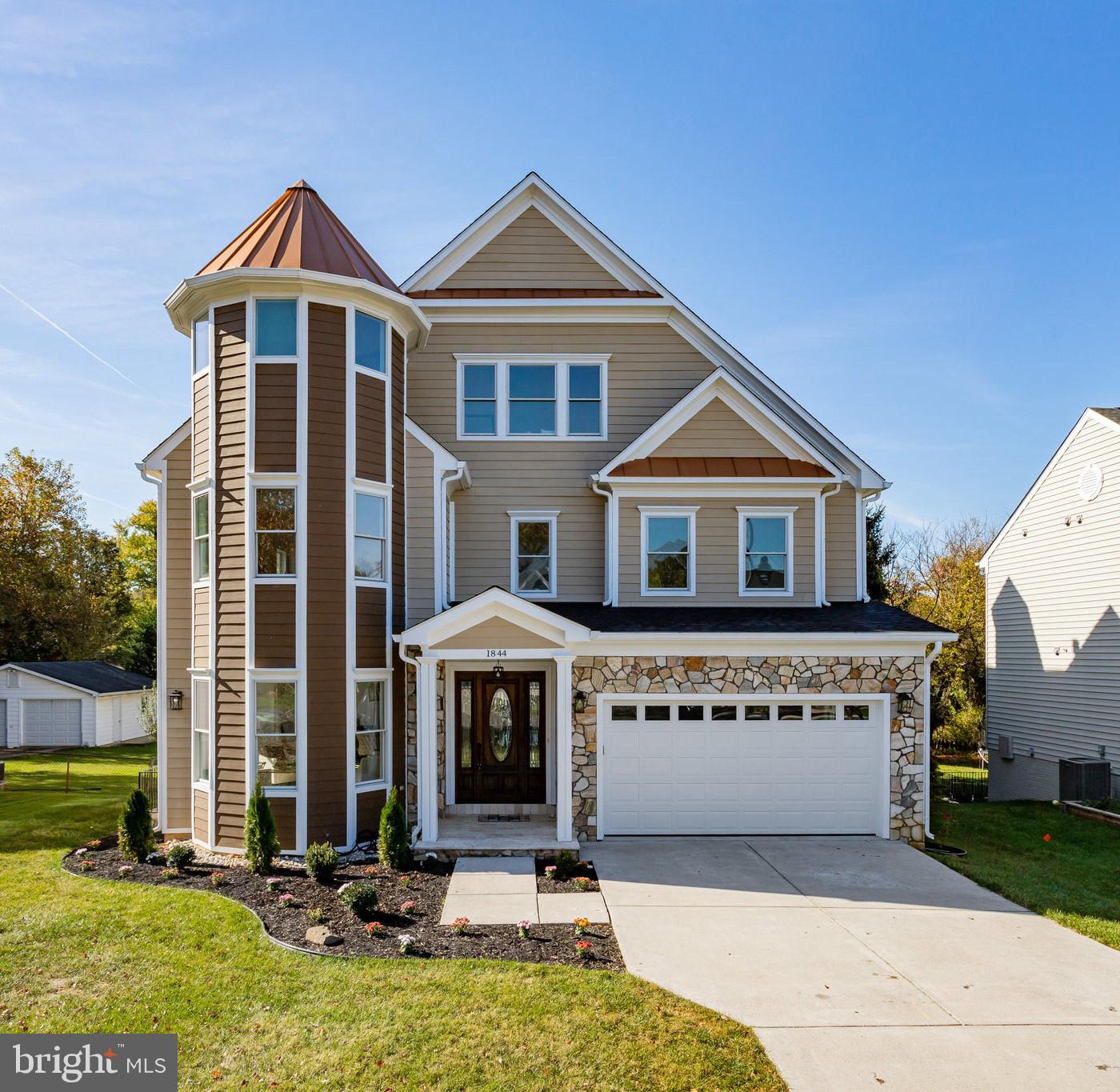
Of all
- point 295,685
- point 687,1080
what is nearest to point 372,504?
point 295,685

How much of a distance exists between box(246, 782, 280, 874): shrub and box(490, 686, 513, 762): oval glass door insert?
12.8ft

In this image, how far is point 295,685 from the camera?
1130 centimetres

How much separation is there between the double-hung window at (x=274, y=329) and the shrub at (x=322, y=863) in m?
6.56

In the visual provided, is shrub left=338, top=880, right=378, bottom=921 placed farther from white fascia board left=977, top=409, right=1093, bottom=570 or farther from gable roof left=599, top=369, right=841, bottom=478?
white fascia board left=977, top=409, right=1093, bottom=570

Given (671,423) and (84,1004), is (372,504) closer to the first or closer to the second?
(671,423)

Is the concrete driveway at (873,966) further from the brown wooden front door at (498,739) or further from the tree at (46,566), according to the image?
the tree at (46,566)

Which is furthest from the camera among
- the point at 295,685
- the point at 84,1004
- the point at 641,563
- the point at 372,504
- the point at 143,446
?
the point at 143,446

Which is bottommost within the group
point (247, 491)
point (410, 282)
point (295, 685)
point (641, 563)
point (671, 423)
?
point (295, 685)

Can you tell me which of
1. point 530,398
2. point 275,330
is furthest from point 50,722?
point 275,330

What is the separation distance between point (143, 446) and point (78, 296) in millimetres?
21555

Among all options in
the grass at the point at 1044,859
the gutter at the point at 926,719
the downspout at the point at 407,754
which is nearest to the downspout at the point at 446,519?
the downspout at the point at 407,754

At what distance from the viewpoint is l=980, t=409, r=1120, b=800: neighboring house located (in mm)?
17297

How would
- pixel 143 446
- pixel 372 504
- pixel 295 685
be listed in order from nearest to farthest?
pixel 295 685
pixel 372 504
pixel 143 446

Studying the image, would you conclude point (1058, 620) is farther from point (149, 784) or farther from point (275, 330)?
point (149, 784)
